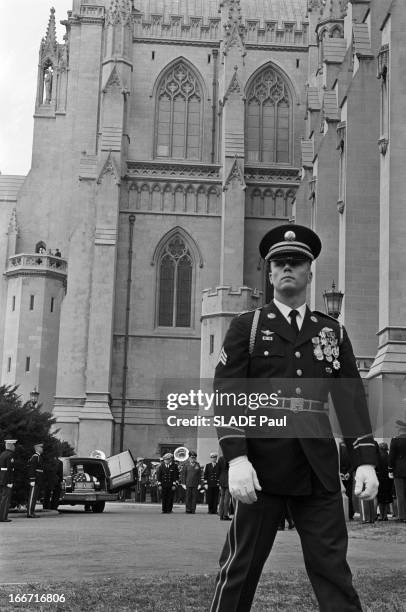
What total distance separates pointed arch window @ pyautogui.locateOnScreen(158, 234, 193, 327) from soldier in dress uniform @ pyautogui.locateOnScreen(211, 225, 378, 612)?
41.0m

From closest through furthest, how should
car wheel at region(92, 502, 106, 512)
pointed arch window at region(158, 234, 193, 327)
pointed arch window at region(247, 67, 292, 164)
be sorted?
car wheel at region(92, 502, 106, 512)
pointed arch window at region(158, 234, 193, 327)
pointed arch window at region(247, 67, 292, 164)

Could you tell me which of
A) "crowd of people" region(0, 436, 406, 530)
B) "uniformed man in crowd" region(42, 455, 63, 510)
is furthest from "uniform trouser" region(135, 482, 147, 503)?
"uniformed man in crowd" region(42, 455, 63, 510)

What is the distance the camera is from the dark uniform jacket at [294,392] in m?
4.66

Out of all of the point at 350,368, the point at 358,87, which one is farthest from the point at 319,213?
the point at 350,368

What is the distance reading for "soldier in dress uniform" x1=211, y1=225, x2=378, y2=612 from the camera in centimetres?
457

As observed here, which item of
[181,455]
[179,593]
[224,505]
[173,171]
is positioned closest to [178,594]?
[179,593]

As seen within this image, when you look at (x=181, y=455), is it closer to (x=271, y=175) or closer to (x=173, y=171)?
(x=173, y=171)

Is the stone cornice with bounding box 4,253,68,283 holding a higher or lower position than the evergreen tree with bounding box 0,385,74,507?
higher

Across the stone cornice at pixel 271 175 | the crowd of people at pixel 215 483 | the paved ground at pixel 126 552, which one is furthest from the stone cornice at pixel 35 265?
the paved ground at pixel 126 552

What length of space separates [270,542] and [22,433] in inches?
703

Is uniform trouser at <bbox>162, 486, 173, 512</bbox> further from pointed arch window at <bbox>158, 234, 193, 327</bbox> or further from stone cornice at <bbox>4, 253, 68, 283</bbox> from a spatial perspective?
stone cornice at <bbox>4, 253, 68, 283</bbox>

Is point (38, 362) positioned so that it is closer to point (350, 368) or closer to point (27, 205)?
point (27, 205)

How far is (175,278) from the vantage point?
152 ft

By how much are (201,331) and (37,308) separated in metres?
9.31
